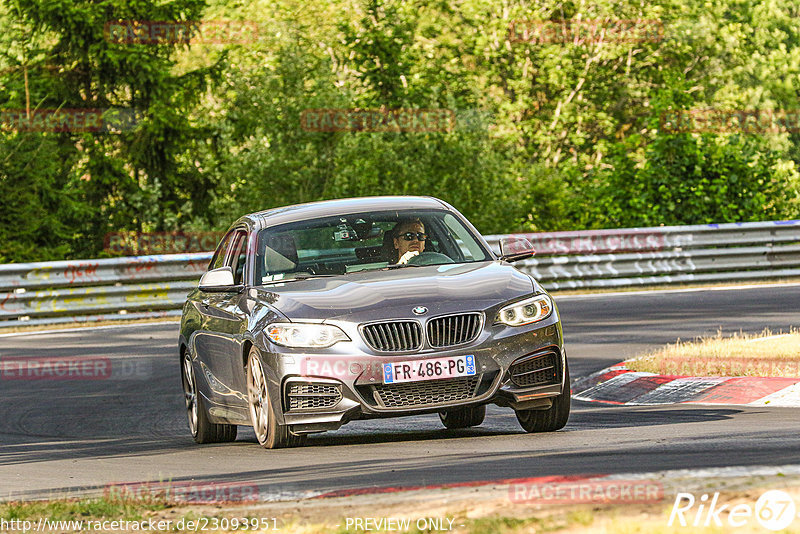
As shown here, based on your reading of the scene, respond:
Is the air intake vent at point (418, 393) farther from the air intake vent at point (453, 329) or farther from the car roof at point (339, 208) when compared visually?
the car roof at point (339, 208)

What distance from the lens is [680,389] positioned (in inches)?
455

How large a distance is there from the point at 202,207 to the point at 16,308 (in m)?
15.8

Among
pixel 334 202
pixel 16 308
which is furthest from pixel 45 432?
pixel 16 308

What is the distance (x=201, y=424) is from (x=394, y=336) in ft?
8.01

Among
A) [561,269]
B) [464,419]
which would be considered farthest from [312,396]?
[561,269]

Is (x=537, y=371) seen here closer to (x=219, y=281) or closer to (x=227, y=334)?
(x=227, y=334)

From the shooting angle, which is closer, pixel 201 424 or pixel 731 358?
pixel 201 424

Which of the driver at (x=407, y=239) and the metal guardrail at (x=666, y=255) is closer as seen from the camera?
the driver at (x=407, y=239)

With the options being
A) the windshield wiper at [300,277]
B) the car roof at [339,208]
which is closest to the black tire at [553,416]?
the windshield wiper at [300,277]

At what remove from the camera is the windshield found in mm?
9758

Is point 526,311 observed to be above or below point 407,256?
below

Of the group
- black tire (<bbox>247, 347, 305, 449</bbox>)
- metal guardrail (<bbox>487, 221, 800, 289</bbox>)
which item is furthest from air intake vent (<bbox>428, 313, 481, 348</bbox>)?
metal guardrail (<bbox>487, 221, 800, 289</bbox>)

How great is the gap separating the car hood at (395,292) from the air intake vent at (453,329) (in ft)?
0.16

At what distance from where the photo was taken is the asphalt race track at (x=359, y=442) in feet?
23.4
